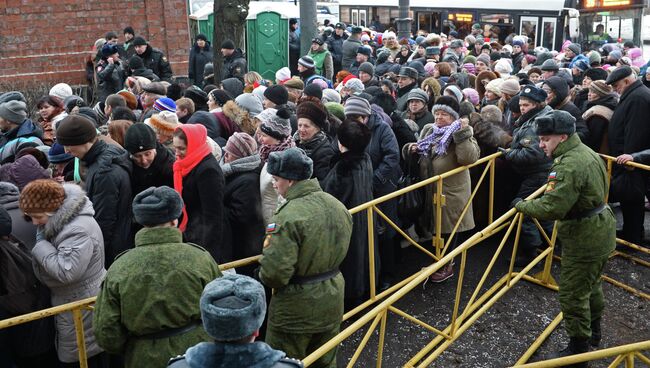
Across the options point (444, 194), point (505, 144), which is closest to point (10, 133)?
point (444, 194)

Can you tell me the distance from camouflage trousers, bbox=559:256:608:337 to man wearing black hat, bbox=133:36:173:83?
8.84 meters

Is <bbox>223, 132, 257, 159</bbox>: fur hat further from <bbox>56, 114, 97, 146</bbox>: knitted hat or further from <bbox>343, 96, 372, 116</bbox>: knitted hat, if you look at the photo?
<bbox>343, 96, 372, 116</bbox>: knitted hat

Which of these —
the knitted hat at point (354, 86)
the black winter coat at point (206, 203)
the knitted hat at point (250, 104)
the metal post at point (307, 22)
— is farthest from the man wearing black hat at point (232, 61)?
the black winter coat at point (206, 203)

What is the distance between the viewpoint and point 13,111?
5.89 meters

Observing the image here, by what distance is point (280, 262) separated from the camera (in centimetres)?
346

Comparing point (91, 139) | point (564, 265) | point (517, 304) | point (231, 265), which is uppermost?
point (91, 139)

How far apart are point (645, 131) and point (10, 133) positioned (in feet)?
20.9

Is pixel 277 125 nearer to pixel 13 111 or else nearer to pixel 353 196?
pixel 353 196

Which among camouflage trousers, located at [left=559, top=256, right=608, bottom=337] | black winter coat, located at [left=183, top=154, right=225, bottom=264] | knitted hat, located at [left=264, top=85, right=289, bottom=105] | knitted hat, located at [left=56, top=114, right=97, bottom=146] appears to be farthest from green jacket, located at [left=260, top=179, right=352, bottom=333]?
knitted hat, located at [left=264, top=85, right=289, bottom=105]

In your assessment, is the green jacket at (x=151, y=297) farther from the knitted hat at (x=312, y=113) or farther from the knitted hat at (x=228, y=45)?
the knitted hat at (x=228, y=45)

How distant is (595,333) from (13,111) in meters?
5.51

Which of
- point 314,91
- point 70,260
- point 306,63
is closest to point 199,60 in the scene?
point 306,63

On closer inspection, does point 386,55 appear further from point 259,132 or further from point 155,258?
point 155,258

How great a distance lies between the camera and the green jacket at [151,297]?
2.95 metres
